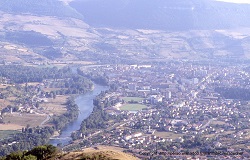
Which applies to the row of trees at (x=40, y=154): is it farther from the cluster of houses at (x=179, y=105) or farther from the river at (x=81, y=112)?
the river at (x=81, y=112)

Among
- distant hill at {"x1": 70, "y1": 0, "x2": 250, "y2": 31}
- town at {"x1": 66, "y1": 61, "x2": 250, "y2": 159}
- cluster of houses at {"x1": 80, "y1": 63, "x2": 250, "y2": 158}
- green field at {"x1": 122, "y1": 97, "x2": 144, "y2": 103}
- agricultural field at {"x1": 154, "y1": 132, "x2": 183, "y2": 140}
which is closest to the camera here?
town at {"x1": 66, "y1": 61, "x2": 250, "y2": 159}

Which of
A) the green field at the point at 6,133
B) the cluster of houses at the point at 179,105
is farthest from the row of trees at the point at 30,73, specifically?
the green field at the point at 6,133

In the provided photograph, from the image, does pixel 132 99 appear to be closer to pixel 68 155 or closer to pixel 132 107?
pixel 132 107

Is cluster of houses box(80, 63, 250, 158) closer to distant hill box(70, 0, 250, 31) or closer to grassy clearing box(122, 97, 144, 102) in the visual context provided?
grassy clearing box(122, 97, 144, 102)

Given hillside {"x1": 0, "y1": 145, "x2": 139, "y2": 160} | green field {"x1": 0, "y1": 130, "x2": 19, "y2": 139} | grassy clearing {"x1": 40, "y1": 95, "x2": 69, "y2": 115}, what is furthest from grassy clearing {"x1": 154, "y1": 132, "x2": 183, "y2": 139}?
hillside {"x1": 0, "y1": 145, "x2": 139, "y2": 160}

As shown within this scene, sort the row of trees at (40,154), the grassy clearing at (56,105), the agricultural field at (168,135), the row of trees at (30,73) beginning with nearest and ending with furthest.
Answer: the row of trees at (40,154)
the agricultural field at (168,135)
the grassy clearing at (56,105)
the row of trees at (30,73)

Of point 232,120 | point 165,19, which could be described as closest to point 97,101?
point 232,120

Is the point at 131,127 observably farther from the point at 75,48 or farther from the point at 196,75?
the point at 75,48
